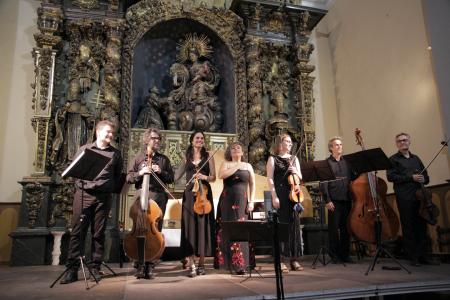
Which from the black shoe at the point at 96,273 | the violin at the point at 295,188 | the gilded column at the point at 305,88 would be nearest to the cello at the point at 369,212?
A: the violin at the point at 295,188

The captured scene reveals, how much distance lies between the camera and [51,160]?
5918mm

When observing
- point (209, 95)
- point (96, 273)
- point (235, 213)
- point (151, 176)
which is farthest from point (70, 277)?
point (209, 95)

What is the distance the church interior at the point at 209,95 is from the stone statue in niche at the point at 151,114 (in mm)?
27

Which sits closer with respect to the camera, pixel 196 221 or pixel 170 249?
pixel 196 221

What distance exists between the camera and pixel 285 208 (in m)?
4.21

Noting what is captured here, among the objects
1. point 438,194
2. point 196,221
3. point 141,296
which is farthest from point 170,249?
point 438,194

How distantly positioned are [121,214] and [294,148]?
11.3 ft

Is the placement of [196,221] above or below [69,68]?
below

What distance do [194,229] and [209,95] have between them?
155 inches

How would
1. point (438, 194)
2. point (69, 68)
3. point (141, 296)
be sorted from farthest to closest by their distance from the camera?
point (69, 68)
point (438, 194)
point (141, 296)

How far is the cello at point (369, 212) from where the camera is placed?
14.8 ft

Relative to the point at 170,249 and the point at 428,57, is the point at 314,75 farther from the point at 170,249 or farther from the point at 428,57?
the point at 170,249

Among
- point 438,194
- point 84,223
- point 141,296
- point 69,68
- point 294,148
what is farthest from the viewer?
point 294,148

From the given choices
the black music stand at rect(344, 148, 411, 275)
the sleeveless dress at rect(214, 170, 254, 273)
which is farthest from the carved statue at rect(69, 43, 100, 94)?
the black music stand at rect(344, 148, 411, 275)
